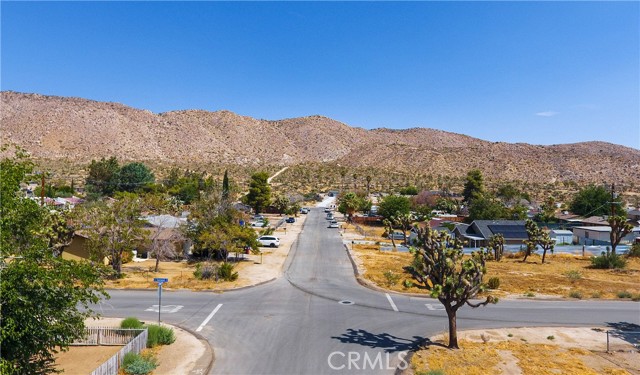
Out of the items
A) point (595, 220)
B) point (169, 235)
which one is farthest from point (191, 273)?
point (595, 220)

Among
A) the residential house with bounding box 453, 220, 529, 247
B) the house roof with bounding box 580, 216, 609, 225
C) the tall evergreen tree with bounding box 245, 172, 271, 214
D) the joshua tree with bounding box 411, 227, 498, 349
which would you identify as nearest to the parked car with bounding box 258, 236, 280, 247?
the residential house with bounding box 453, 220, 529, 247

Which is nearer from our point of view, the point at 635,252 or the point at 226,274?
the point at 226,274

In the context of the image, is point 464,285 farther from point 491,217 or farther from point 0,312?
point 491,217

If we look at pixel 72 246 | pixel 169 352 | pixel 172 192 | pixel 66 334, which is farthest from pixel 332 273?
pixel 172 192

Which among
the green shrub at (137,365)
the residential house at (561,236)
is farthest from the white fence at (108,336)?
the residential house at (561,236)

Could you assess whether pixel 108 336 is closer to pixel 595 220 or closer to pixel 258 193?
pixel 258 193

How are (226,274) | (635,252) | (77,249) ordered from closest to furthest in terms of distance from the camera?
(226,274), (77,249), (635,252)
